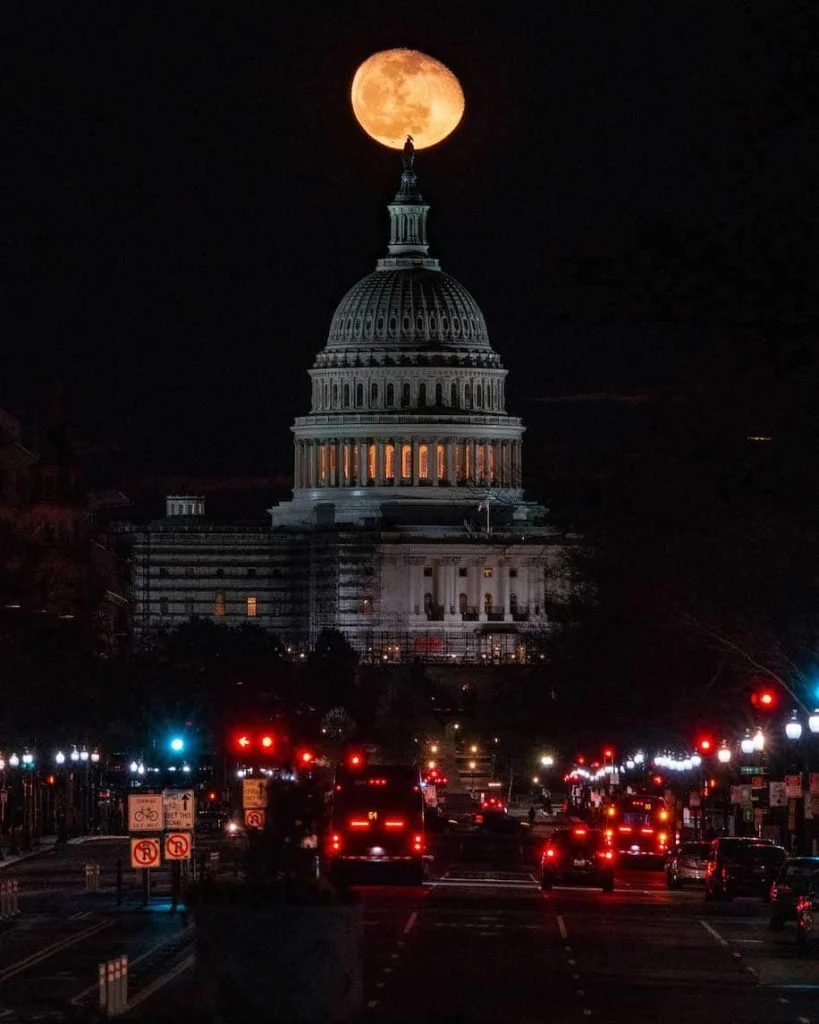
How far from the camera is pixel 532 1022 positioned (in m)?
34.9

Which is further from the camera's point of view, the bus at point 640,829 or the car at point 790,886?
the bus at point 640,829

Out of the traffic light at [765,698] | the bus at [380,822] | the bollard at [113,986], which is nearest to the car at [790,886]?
the traffic light at [765,698]

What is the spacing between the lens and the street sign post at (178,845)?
54.8 meters

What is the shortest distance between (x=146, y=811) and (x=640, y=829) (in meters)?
44.3

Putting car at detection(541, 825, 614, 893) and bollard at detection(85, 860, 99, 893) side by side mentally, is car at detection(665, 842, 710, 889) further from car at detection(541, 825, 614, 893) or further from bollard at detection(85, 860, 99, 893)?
bollard at detection(85, 860, 99, 893)

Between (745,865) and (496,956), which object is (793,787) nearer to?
(745,865)

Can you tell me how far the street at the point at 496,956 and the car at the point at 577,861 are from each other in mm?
687

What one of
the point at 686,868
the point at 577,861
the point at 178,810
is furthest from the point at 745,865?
the point at 178,810

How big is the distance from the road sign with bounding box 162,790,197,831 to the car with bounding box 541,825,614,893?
21.1 meters

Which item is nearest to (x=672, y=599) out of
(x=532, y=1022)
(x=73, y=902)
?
(x=73, y=902)

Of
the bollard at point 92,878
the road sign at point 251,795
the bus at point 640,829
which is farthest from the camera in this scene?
the bus at point 640,829

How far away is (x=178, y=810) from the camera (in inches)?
2197

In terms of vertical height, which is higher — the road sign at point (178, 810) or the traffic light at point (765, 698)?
the traffic light at point (765, 698)

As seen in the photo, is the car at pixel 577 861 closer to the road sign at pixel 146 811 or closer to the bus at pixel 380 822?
the bus at pixel 380 822
